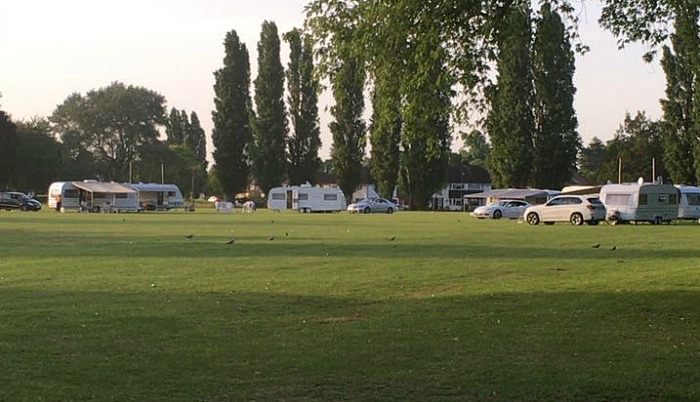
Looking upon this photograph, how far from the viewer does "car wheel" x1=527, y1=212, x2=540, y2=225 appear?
4681cm

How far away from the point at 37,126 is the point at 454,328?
347 feet

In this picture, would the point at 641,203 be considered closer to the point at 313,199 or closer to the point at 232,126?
the point at 313,199

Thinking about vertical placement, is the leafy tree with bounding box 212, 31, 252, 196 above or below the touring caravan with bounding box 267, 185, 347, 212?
above

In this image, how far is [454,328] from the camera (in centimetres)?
1028

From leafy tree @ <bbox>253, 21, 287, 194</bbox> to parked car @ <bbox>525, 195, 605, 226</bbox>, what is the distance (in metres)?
46.9

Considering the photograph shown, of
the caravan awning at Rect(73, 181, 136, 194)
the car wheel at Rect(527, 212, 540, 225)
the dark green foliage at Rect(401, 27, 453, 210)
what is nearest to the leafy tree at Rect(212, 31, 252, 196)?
the caravan awning at Rect(73, 181, 136, 194)

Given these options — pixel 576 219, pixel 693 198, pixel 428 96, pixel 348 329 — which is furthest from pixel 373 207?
pixel 348 329

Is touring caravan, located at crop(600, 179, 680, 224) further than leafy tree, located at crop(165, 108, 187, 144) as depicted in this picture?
No

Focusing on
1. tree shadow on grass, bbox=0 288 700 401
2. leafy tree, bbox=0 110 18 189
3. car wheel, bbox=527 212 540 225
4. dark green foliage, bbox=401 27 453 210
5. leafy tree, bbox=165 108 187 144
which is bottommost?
tree shadow on grass, bbox=0 288 700 401

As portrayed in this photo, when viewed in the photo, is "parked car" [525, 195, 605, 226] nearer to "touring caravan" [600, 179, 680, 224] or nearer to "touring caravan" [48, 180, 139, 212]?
"touring caravan" [600, 179, 680, 224]

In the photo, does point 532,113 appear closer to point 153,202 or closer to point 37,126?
point 153,202

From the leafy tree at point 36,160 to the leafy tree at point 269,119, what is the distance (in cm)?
2628

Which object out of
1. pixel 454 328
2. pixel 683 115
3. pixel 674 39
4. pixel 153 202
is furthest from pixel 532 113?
pixel 454 328

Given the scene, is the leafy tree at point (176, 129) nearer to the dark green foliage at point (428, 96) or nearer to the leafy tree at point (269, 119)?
the leafy tree at point (269, 119)
